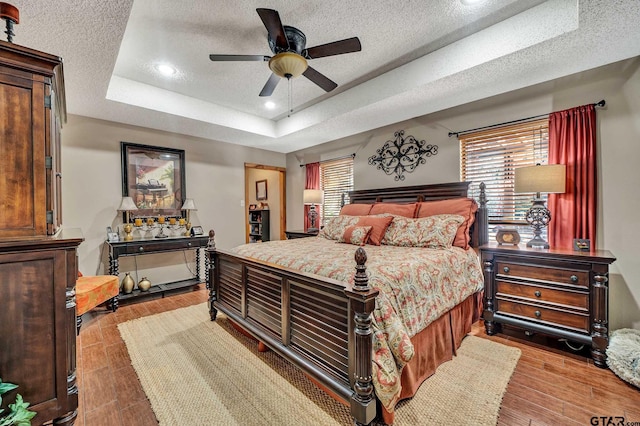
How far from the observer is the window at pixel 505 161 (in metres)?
2.96

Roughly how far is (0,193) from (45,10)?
4.57 feet

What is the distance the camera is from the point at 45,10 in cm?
186

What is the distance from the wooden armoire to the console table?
6.21 feet

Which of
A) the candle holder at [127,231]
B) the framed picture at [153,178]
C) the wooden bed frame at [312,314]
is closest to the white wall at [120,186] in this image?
the framed picture at [153,178]

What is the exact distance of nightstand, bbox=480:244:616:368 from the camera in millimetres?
2174

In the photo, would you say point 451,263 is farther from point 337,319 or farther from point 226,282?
point 226,282

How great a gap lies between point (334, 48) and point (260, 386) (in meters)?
2.62

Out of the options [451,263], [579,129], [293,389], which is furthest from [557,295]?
[293,389]

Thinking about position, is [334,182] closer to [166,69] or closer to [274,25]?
[166,69]

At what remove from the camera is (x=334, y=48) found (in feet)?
7.21

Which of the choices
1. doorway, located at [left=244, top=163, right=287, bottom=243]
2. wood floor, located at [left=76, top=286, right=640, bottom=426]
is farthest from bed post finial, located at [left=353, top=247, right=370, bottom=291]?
doorway, located at [left=244, top=163, right=287, bottom=243]

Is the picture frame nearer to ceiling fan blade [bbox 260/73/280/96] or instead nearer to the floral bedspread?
the floral bedspread

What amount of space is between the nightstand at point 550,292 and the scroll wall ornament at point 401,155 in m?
1.59

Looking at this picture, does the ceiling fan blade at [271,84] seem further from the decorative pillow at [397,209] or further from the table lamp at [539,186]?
the table lamp at [539,186]
